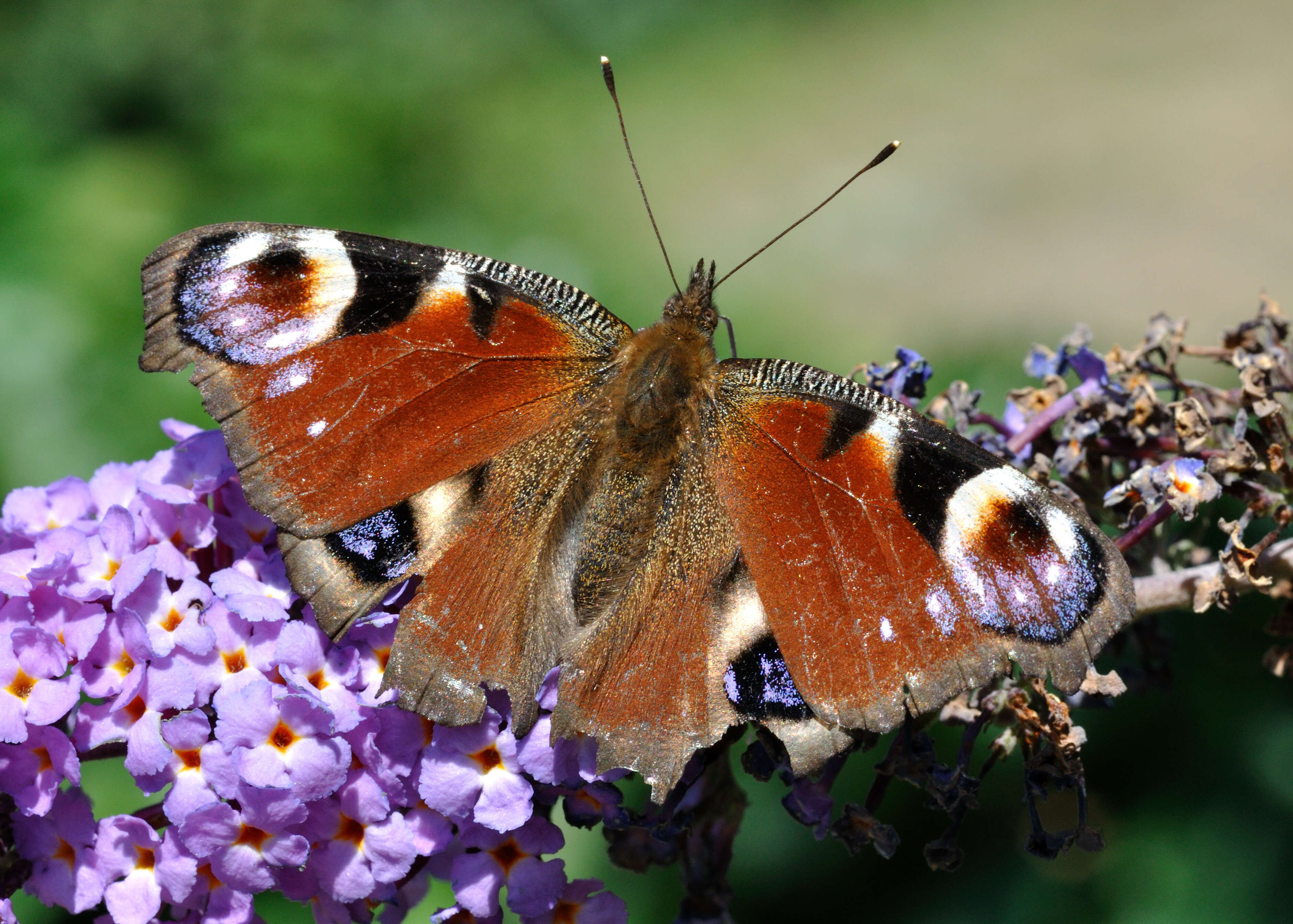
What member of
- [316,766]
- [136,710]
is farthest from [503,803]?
[136,710]

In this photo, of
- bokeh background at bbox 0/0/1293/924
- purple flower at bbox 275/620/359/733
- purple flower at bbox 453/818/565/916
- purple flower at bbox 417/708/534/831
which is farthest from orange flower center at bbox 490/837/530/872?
bokeh background at bbox 0/0/1293/924

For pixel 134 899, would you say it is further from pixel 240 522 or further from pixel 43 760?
pixel 240 522

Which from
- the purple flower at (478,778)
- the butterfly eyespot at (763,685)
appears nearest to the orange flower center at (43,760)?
the purple flower at (478,778)

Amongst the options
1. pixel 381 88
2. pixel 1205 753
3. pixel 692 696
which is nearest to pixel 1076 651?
pixel 692 696

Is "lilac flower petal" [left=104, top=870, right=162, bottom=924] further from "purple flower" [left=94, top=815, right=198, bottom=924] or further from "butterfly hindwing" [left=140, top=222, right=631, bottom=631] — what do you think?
"butterfly hindwing" [left=140, top=222, right=631, bottom=631]

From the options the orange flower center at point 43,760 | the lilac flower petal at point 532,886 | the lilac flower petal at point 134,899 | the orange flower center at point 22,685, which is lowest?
the lilac flower petal at point 532,886

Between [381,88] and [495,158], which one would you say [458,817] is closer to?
[495,158]

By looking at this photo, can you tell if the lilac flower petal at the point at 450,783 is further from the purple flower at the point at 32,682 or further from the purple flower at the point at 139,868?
the purple flower at the point at 32,682
